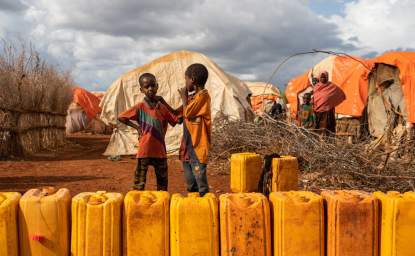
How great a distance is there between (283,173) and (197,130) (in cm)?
111

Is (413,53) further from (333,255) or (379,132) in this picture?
(333,255)

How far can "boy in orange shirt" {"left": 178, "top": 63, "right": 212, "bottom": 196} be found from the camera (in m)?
2.84

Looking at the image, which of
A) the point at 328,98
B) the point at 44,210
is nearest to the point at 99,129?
the point at 328,98

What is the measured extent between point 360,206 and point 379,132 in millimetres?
8552

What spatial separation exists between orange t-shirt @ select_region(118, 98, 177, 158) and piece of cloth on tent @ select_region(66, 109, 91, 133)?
50.6ft

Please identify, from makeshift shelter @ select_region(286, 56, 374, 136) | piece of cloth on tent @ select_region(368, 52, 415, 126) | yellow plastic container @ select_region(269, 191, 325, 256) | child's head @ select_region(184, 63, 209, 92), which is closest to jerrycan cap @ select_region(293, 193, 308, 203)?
yellow plastic container @ select_region(269, 191, 325, 256)

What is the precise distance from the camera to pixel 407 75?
304 inches

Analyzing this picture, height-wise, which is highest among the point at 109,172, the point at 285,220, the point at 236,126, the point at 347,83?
the point at 347,83

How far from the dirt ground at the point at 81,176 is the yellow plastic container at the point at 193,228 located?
2827 millimetres

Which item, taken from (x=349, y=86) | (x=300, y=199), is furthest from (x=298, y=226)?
(x=349, y=86)

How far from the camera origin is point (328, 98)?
24.1 ft

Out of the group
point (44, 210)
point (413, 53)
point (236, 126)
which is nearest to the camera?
point (44, 210)

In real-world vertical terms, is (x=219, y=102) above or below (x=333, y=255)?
above

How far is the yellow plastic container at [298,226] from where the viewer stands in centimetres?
179
